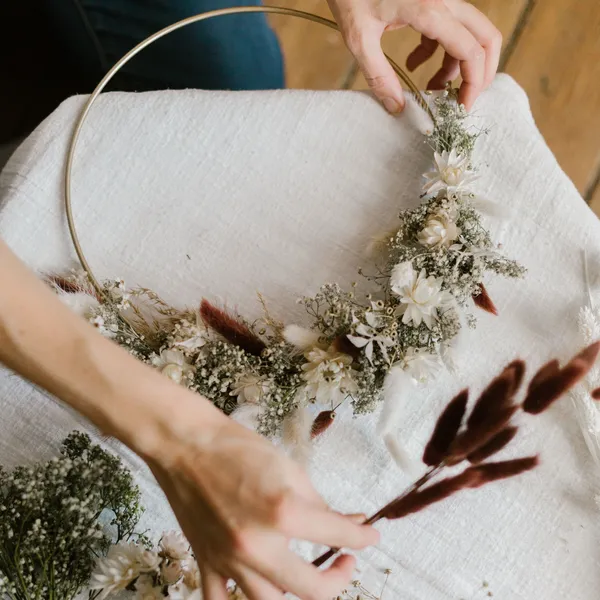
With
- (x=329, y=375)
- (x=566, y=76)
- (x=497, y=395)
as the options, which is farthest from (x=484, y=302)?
(x=566, y=76)

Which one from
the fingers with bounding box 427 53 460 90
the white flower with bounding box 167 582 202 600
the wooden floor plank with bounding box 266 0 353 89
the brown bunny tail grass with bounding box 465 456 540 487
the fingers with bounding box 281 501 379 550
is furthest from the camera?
the wooden floor plank with bounding box 266 0 353 89

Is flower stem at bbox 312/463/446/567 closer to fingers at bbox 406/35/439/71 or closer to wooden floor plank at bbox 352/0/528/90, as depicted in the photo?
fingers at bbox 406/35/439/71

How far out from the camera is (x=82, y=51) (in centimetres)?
106

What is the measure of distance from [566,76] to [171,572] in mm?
1235

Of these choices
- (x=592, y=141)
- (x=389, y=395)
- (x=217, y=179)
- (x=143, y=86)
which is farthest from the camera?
(x=592, y=141)

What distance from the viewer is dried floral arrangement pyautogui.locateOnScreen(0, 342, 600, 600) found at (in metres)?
0.63

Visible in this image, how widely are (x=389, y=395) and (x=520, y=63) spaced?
37.7 inches

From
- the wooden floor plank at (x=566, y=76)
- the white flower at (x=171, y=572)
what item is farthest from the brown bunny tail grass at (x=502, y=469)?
the wooden floor plank at (x=566, y=76)

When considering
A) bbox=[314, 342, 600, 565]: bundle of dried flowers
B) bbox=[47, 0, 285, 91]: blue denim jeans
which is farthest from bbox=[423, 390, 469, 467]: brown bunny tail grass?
bbox=[47, 0, 285, 91]: blue denim jeans

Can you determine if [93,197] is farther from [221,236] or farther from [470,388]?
[470,388]

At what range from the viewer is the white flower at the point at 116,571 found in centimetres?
63

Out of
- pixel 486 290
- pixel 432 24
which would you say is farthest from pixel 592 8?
pixel 486 290

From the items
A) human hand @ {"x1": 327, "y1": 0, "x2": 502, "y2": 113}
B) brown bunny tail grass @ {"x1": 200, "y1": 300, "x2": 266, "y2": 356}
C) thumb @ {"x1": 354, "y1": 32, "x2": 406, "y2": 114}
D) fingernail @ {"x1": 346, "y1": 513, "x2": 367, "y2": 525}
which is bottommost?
brown bunny tail grass @ {"x1": 200, "y1": 300, "x2": 266, "y2": 356}

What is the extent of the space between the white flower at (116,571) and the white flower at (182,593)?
0.04 metres
